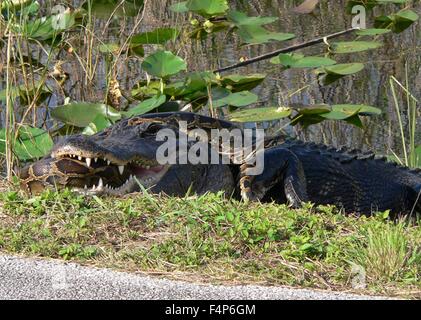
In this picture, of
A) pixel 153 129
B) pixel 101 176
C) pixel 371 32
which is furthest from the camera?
pixel 371 32

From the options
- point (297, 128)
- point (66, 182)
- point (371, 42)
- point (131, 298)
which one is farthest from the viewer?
point (371, 42)

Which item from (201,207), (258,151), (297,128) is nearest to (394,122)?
(297,128)

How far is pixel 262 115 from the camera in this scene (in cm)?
894

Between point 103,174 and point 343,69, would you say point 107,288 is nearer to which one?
point 103,174

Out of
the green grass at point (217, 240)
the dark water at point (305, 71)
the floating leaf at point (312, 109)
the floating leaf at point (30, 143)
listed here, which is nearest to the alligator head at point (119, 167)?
the green grass at point (217, 240)

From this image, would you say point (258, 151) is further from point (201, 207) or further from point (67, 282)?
point (67, 282)

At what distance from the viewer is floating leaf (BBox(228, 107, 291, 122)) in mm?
8883

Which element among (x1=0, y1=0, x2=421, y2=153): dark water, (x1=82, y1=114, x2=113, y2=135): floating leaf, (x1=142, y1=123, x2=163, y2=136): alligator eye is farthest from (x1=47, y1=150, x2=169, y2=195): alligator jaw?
(x1=0, y1=0, x2=421, y2=153): dark water

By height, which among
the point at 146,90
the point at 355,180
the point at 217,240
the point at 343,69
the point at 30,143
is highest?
the point at 343,69

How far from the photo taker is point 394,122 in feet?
32.3

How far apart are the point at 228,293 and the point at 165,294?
0.88ft

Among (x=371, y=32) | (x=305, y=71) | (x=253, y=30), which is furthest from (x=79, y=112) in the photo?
(x=371, y=32)

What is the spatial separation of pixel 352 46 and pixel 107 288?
284 inches

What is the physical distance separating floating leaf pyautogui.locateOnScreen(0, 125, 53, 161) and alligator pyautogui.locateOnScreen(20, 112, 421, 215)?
1016 millimetres
